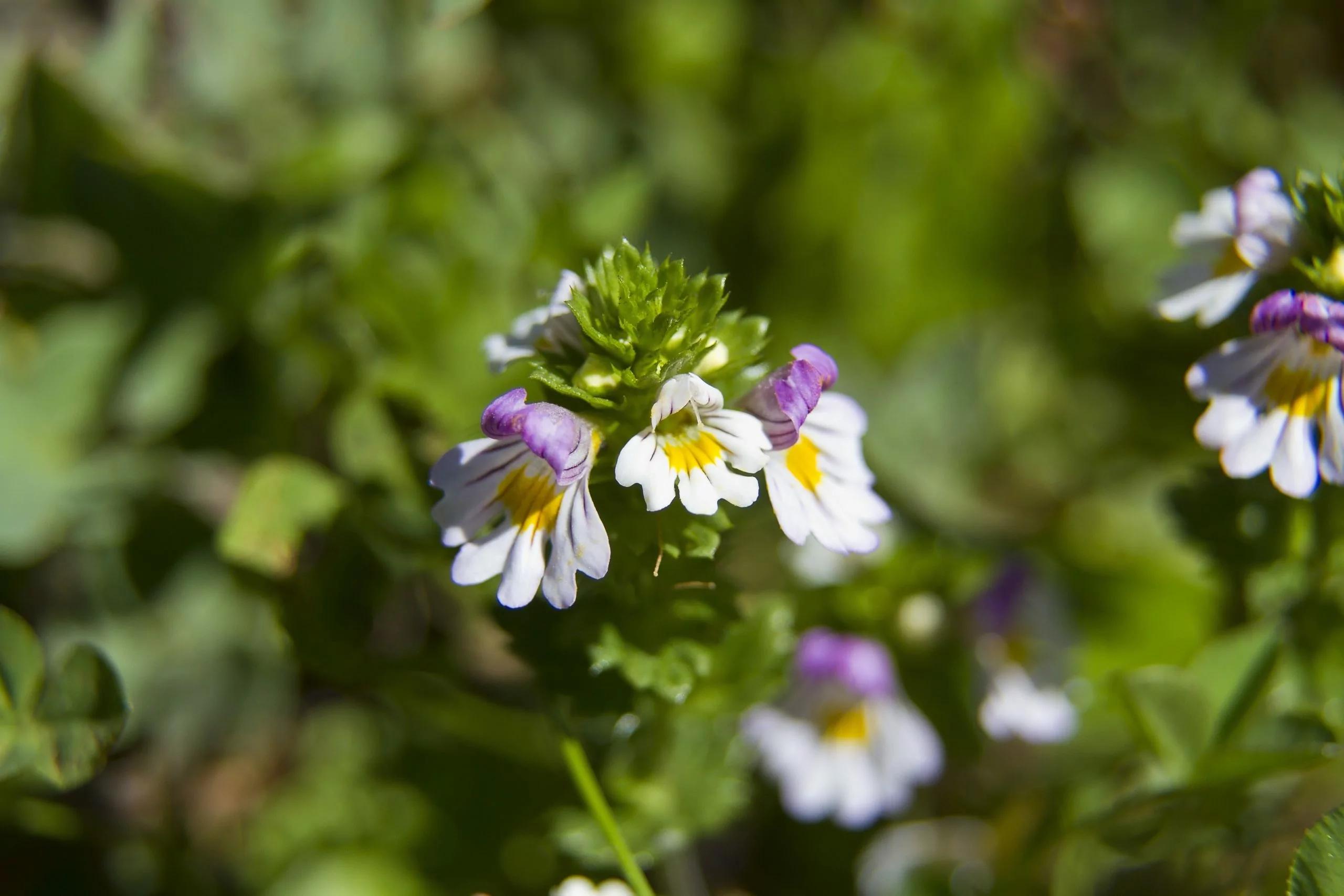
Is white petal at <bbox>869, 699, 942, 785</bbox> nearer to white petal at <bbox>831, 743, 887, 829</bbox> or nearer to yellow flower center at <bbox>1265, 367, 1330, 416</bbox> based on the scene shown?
white petal at <bbox>831, 743, 887, 829</bbox>

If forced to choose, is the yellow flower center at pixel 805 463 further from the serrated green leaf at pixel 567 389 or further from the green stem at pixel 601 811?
the green stem at pixel 601 811

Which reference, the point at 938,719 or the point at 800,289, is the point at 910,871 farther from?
the point at 800,289

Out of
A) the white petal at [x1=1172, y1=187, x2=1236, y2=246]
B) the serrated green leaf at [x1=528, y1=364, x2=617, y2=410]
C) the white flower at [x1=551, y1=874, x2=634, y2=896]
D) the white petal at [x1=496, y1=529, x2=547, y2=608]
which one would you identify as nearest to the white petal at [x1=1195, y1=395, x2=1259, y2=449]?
the white petal at [x1=1172, y1=187, x2=1236, y2=246]

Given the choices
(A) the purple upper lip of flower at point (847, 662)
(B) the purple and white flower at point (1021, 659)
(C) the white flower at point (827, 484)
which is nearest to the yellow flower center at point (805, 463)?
(C) the white flower at point (827, 484)

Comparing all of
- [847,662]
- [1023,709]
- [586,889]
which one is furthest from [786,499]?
[1023,709]

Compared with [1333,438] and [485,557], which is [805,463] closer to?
[485,557]
